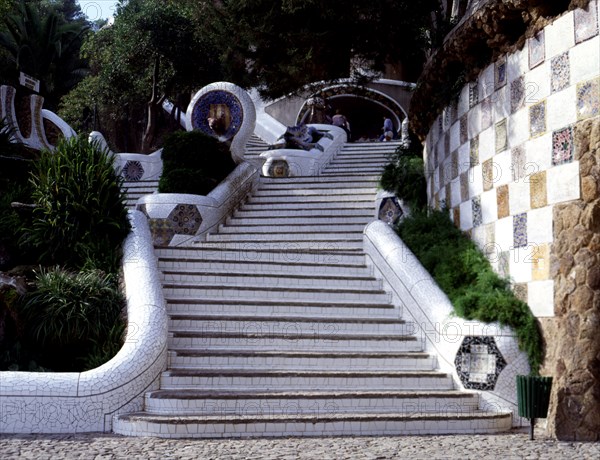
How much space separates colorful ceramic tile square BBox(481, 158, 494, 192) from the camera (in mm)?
8320

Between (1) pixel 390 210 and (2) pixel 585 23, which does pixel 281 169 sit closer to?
(1) pixel 390 210

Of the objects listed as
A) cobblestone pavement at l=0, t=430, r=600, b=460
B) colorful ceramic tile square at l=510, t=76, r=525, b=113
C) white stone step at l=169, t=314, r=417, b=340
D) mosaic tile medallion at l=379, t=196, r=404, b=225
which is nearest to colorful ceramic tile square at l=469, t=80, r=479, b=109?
colorful ceramic tile square at l=510, t=76, r=525, b=113

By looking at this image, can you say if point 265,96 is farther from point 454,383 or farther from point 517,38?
point 454,383

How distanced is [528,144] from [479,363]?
2112 millimetres

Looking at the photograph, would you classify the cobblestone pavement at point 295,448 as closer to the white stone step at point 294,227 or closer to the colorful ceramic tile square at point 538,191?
the colorful ceramic tile square at point 538,191

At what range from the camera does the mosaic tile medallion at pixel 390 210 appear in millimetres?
12539

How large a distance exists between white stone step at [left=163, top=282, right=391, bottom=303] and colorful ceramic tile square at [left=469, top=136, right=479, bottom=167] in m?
1.84

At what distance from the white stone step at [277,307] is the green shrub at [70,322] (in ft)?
2.91

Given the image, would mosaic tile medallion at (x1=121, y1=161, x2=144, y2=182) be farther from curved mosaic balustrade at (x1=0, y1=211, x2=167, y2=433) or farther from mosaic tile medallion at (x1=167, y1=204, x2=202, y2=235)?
curved mosaic balustrade at (x1=0, y1=211, x2=167, y2=433)

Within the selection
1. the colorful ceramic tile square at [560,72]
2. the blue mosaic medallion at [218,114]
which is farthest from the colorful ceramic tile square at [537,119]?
the blue mosaic medallion at [218,114]

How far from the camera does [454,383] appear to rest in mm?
7465

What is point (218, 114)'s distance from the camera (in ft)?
52.2

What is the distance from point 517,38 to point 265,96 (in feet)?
24.2

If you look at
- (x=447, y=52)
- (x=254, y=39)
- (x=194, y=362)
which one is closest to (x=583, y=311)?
(x=194, y=362)
